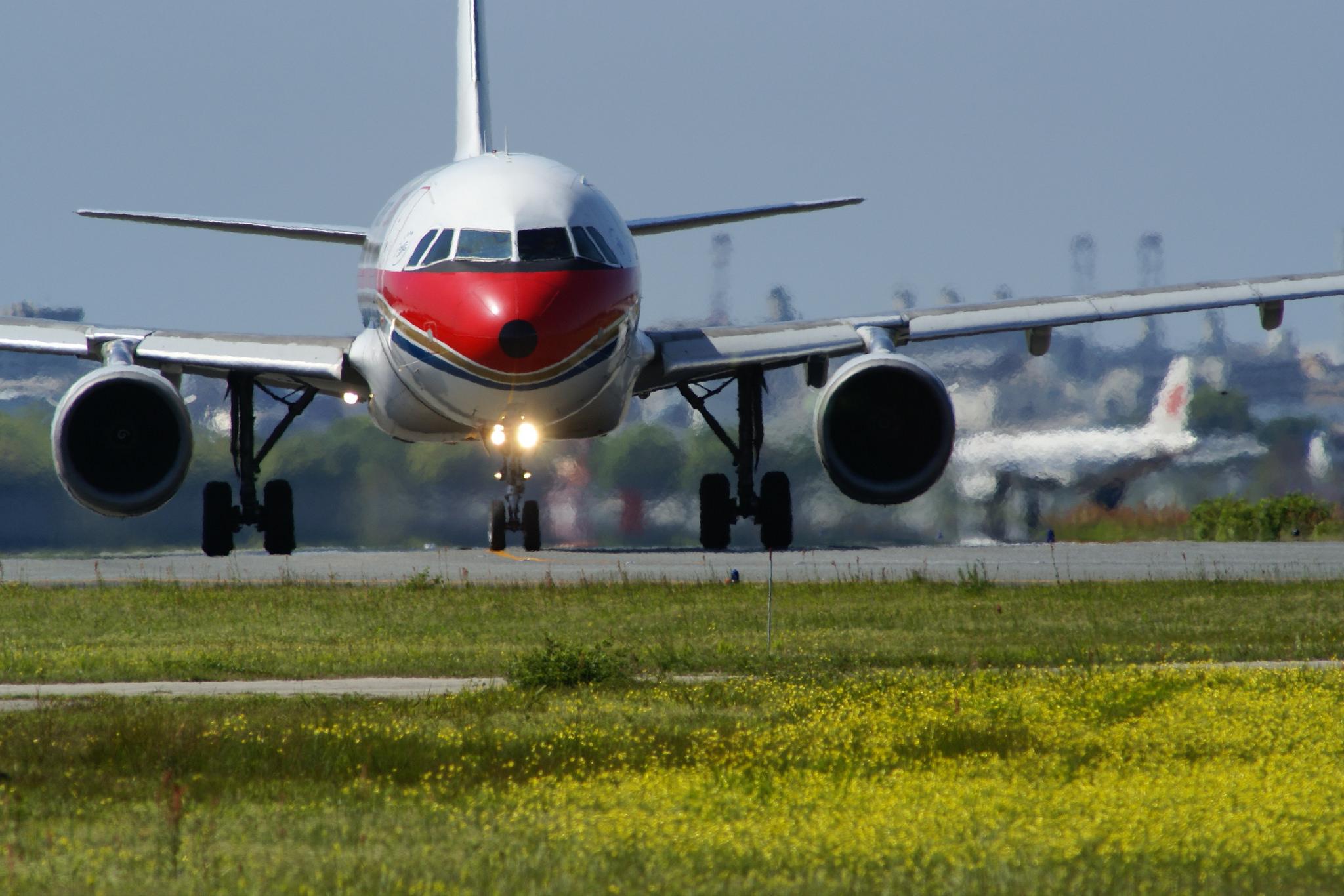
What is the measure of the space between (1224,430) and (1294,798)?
1051 inches

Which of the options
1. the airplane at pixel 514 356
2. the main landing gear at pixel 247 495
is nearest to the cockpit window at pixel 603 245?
the airplane at pixel 514 356

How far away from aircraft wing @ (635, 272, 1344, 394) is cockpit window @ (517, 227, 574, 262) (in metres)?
4.73

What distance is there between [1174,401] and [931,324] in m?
9.37

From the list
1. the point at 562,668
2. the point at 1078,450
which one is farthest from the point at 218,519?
the point at 1078,450

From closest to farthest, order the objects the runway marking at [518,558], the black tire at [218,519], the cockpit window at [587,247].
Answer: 1. the cockpit window at [587,247]
2. the black tire at [218,519]
3. the runway marking at [518,558]

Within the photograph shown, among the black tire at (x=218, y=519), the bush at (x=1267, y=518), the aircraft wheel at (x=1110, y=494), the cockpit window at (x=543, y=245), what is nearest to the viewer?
the cockpit window at (x=543, y=245)

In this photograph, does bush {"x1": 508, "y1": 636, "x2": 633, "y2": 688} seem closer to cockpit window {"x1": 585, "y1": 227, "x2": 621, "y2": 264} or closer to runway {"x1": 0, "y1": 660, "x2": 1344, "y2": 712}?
runway {"x1": 0, "y1": 660, "x2": 1344, "y2": 712}

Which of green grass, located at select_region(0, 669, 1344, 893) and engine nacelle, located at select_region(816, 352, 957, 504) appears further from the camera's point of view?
engine nacelle, located at select_region(816, 352, 957, 504)

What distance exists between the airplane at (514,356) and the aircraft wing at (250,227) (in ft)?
0.12

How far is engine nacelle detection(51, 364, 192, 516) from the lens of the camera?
25.1 meters

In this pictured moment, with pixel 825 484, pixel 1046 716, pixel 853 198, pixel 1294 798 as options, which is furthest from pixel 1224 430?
pixel 1294 798

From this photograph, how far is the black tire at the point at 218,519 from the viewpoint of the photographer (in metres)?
29.6

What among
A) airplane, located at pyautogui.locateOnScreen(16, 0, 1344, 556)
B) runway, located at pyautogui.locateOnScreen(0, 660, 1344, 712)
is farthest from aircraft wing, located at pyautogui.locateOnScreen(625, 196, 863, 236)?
runway, located at pyautogui.locateOnScreen(0, 660, 1344, 712)

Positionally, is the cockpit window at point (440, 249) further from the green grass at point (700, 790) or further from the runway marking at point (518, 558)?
the runway marking at point (518, 558)
